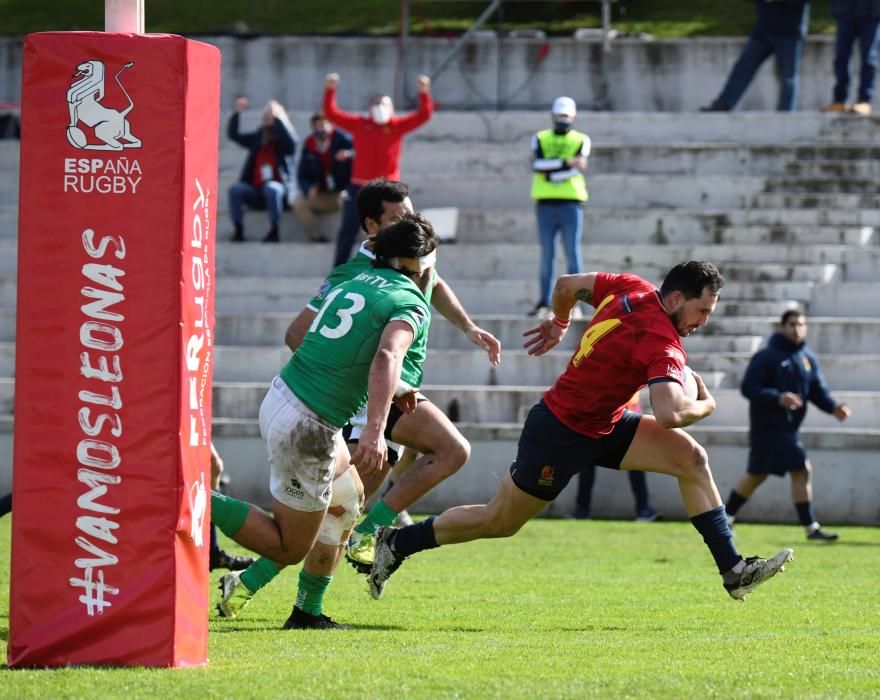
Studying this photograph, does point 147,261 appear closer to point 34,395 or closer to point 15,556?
point 34,395

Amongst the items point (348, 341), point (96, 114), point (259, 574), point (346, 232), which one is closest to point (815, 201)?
point (346, 232)

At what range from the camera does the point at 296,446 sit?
7.68m

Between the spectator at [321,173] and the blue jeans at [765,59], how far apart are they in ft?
17.8

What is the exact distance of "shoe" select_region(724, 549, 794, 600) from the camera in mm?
8727

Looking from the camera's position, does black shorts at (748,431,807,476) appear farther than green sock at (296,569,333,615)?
Yes

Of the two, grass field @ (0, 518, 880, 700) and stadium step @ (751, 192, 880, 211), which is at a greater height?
stadium step @ (751, 192, 880, 211)

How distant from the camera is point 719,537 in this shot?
8875 mm

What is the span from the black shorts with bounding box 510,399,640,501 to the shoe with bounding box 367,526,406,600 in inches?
30.5

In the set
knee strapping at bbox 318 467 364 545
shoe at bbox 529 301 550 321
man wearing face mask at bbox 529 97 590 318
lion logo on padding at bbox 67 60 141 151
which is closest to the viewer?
lion logo on padding at bbox 67 60 141 151

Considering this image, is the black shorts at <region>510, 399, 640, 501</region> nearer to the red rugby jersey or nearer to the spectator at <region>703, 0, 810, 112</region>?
the red rugby jersey

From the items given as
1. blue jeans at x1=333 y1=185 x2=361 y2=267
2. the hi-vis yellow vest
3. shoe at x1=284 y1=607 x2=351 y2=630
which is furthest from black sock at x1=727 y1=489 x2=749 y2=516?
shoe at x1=284 y1=607 x2=351 y2=630

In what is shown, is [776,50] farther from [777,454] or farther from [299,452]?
[299,452]

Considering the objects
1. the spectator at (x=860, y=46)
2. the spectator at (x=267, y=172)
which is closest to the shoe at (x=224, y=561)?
the spectator at (x=267, y=172)

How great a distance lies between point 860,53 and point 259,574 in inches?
622
